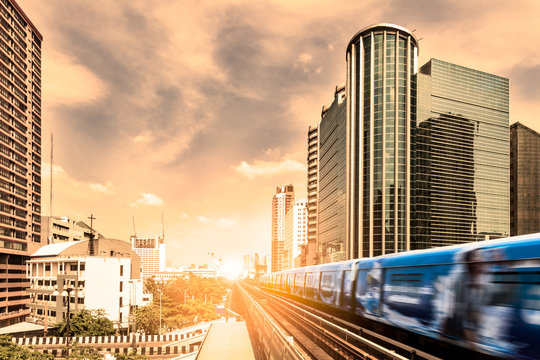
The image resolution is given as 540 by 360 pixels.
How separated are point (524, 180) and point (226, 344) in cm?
16632

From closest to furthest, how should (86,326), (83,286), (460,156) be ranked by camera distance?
(86,326) → (83,286) → (460,156)

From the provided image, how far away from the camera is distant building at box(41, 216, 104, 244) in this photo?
380ft

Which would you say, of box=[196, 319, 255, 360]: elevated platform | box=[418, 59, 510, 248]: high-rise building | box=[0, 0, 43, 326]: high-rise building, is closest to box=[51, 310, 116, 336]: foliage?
box=[196, 319, 255, 360]: elevated platform

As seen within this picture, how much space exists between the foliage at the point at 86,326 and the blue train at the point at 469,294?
169 feet

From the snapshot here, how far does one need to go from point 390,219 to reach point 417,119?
3318 centimetres

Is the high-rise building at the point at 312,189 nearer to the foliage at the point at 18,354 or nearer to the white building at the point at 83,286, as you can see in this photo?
the white building at the point at 83,286

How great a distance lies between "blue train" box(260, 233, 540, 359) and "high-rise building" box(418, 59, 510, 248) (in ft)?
335

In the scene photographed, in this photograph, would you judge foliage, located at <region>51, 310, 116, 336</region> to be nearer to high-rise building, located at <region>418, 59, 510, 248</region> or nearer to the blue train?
the blue train

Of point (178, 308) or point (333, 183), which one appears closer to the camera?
point (178, 308)

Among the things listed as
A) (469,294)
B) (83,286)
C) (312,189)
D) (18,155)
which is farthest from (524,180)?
(18,155)

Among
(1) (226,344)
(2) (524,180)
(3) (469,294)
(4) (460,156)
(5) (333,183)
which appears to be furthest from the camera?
(2) (524,180)

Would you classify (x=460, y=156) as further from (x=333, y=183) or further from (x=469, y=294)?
(x=469, y=294)

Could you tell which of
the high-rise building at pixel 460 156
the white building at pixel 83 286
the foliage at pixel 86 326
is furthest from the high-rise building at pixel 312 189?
the foliage at pixel 86 326

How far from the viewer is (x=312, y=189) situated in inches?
6949
